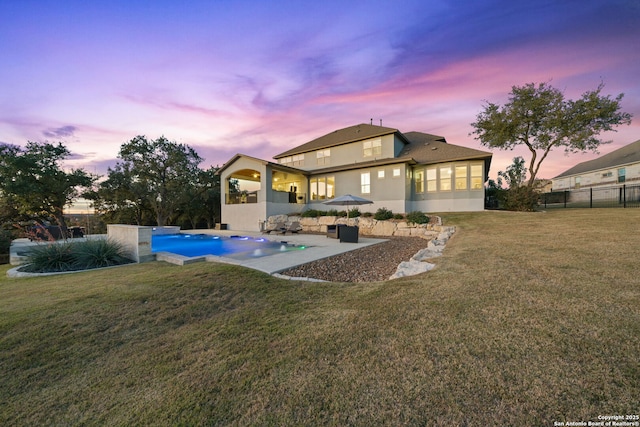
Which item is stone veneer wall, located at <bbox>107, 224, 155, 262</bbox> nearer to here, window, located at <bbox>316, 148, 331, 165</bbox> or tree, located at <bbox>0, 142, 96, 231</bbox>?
tree, located at <bbox>0, 142, 96, 231</bbox>

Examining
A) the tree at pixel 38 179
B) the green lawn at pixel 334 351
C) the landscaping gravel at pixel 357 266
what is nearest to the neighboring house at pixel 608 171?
the landscaping gravel at pixel 357 266

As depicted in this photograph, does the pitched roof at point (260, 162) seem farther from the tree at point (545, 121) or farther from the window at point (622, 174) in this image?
the window at point (622, 174)

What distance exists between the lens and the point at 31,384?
6.89 feet

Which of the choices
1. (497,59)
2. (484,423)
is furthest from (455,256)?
(497,59)

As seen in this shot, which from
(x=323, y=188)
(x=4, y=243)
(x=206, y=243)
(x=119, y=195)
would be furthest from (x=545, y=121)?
(x=119, y=195)

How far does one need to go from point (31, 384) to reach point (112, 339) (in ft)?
2.45

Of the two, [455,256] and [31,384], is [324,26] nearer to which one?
[455,256]

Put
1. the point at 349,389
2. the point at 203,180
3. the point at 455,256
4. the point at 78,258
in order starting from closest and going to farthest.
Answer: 1. the point at 349,389
2. the point at 455,256
3. the point at 78,258
4. the point at 203,180

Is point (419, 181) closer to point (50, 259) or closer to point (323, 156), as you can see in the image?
point (323, 156)

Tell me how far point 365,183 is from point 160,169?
18598 mm

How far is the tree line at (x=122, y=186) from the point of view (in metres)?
16.0

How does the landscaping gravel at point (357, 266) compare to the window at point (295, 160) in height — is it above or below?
below

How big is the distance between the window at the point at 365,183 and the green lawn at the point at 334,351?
46.4ft

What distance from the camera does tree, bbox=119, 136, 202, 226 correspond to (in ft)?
68.9
